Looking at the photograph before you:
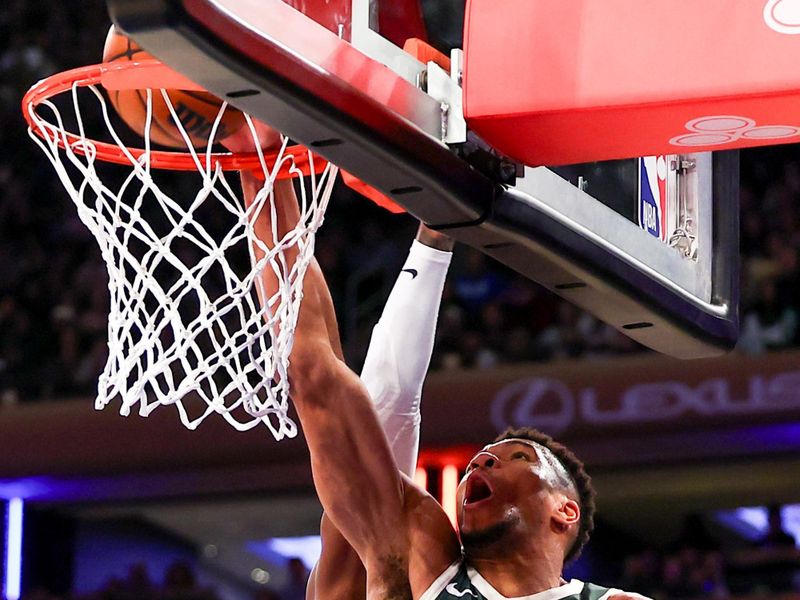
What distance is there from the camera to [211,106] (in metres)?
2.72

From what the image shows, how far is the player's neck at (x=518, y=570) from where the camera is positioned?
306 cm

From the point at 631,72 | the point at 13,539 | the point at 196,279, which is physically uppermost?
the point at 631,72

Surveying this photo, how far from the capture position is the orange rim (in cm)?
241

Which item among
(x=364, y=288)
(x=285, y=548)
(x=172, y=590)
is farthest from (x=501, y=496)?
(x=285, y=548)

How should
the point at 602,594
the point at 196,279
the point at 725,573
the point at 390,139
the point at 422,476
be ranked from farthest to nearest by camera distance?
the point at 422,476, the point at 725,573, the point at 602,594, the point at 196,279, the point at 390,139

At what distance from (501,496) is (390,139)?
3.54 feet

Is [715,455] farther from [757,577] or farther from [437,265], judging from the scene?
[437,265]

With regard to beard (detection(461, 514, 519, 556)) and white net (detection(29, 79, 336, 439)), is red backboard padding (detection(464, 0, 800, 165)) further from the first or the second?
beard (detection(461, 514, 519, 556))

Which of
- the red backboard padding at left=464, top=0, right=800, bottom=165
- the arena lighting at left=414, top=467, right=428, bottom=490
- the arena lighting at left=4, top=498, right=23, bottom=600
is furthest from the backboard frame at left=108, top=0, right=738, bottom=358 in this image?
the arena lighting at left=4, top=498, right=23, bottom=600

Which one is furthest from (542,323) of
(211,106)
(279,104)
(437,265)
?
(279,104)

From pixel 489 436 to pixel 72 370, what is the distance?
2629mm

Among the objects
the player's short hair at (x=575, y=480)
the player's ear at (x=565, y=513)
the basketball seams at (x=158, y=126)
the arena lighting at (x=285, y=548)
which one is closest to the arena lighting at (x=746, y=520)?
the arena lighting at (x=285, y=548)

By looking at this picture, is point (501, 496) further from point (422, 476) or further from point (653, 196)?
point (422, 476)

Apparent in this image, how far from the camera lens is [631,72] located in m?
2.30
